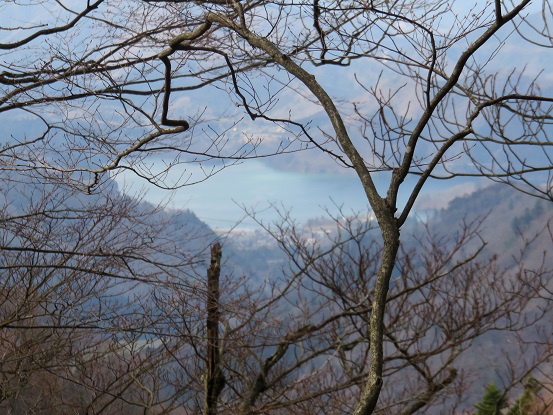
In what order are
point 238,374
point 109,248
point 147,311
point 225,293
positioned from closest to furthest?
point 109,248
point 147,311
point 225,293
point 238,374

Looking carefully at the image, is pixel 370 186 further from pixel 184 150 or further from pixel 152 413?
pixel 152 413

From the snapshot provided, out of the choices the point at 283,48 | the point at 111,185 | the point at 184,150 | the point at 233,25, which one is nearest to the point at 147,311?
the point at 111,185

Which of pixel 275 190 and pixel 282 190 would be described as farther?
pixel 282 190

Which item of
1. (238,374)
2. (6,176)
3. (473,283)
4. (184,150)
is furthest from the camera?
(473,283)

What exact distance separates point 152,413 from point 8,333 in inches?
63.9

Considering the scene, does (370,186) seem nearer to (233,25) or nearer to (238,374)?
(233,25)

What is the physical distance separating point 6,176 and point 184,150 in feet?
5.65

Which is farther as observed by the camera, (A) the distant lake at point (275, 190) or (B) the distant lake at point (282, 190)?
(A) the distant lake at point (275, 190)

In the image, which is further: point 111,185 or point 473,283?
point 473,283

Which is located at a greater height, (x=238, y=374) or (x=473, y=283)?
(x=473, y=283)

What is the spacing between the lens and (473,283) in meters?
9.52

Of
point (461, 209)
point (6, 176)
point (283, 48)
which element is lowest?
point (6, 176)

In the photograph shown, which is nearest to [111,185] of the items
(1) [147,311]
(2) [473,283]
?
(1) [147,311]

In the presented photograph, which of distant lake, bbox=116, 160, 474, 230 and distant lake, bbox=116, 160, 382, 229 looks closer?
distant lake, bbox=116, 160, 474, 230
